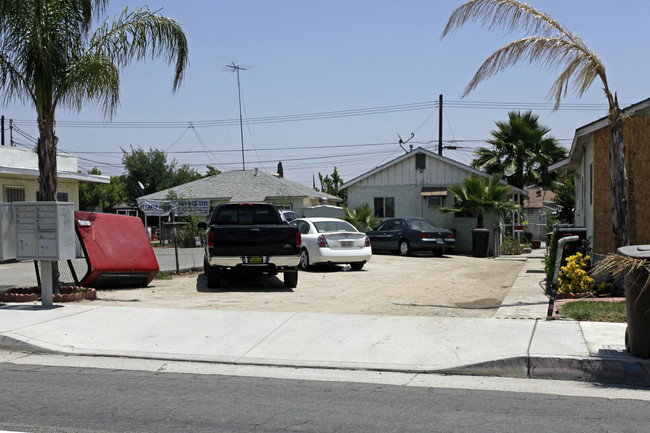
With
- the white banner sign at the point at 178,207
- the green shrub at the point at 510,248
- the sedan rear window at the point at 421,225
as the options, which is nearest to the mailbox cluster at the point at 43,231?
the sedan rear window at the point at 421,225

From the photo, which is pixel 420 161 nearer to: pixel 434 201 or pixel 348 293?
pixel 434 201

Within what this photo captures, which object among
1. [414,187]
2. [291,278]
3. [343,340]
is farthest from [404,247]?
[343,340]

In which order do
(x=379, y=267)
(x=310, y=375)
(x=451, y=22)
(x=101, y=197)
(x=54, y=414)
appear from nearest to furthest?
(x=54, y=414) < (x=310, y=375) < (x=451, y=22) < (x=379, y=267) < (x=101, y=197)

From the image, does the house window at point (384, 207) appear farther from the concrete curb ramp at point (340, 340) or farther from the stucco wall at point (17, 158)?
the concrete curb ramp at point (340, 340)

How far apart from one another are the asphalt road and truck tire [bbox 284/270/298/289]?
21.9 feet

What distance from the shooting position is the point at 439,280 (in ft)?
51.6

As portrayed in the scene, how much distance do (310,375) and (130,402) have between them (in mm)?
1928

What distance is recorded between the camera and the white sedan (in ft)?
55.6

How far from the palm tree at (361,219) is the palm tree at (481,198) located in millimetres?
3302

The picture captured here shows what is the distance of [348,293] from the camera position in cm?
1285

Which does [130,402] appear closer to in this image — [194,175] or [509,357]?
[509,357]

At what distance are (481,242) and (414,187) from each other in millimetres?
5520

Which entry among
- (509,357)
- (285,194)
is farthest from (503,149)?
(509,357)

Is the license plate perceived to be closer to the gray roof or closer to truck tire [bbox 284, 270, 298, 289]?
truck tire [bbox 284, 270, 298, 289]
